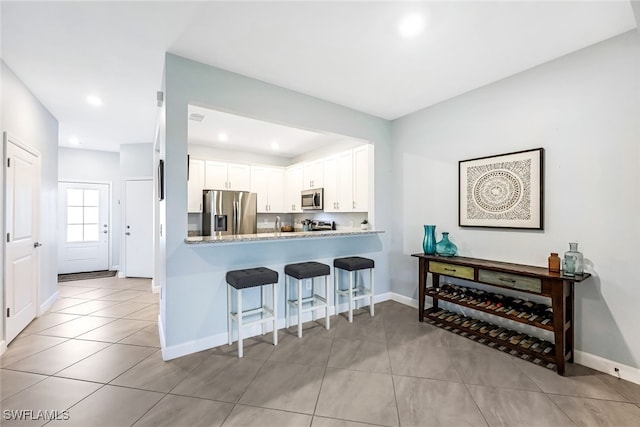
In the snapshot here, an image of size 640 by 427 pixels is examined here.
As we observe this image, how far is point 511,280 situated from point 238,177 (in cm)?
457

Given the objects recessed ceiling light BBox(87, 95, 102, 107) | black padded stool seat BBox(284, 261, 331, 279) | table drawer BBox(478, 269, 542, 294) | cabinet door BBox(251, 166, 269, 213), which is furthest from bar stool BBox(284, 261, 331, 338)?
recessed ceiling light BBox(87, 95, 102, 107)

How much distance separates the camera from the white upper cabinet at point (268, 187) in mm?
5570

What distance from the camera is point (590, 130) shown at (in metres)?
2.30

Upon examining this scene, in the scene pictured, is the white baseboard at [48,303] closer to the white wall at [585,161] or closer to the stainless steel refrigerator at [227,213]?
the stainless steel refrigerator at [227,213]

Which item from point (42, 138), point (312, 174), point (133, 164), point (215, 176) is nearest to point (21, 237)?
point (42, 138)

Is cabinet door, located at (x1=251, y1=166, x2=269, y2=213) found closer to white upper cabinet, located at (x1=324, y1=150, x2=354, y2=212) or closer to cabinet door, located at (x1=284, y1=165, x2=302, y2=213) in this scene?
cabinet door, located at (x1=284, y1=165, x2=302, y2=213)

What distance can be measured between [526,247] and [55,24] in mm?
4423

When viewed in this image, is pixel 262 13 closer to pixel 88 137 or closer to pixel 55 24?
pixel 55 24

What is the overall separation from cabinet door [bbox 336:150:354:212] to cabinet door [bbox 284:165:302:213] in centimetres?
121

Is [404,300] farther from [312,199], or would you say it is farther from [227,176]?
[227,176]

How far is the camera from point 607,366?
7.20 ft

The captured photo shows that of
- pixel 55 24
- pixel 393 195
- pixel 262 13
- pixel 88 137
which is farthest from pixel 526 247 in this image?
pixel 88 137

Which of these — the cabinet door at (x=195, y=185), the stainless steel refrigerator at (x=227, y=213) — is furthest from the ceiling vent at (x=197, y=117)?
the cabinet door at (x=195, y=185)

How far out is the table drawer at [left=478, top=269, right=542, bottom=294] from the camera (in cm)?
232
